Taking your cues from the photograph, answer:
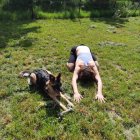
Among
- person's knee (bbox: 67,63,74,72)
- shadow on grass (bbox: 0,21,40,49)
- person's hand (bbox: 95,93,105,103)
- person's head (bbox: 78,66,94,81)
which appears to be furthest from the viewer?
shadow on grass (bbox: 0,21,40,49)

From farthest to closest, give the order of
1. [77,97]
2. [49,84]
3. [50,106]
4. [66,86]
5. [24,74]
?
[24,74], [66,86], [77,97], [50,106], [49,84]

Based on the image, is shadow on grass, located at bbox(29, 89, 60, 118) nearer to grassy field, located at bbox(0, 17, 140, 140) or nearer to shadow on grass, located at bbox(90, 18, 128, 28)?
grassy field, located at bbox(0, 17, 140, 140)

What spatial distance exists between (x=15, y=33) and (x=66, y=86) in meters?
6.53

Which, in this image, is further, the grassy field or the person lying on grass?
the person lying on grass

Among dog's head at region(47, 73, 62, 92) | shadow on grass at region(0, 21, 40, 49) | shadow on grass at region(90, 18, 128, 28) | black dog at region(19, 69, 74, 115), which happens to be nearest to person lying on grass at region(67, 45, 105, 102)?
black dog at region(19, 69, 74, 115)

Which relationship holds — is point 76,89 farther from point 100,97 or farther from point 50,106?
point 50,106

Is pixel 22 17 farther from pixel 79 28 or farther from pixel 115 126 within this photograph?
pixel 115 126

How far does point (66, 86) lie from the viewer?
830 centimetres

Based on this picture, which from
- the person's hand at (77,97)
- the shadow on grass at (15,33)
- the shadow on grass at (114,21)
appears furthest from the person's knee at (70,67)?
the shadow on grass at (114,21)

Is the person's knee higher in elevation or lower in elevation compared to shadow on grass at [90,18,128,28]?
higher

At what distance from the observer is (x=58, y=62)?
33.4ft

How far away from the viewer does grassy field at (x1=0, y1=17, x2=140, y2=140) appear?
20.9ft

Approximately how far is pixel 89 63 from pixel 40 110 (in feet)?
7.70

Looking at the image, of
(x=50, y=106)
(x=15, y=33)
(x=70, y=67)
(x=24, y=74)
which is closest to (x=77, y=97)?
(x=50, y=106)
